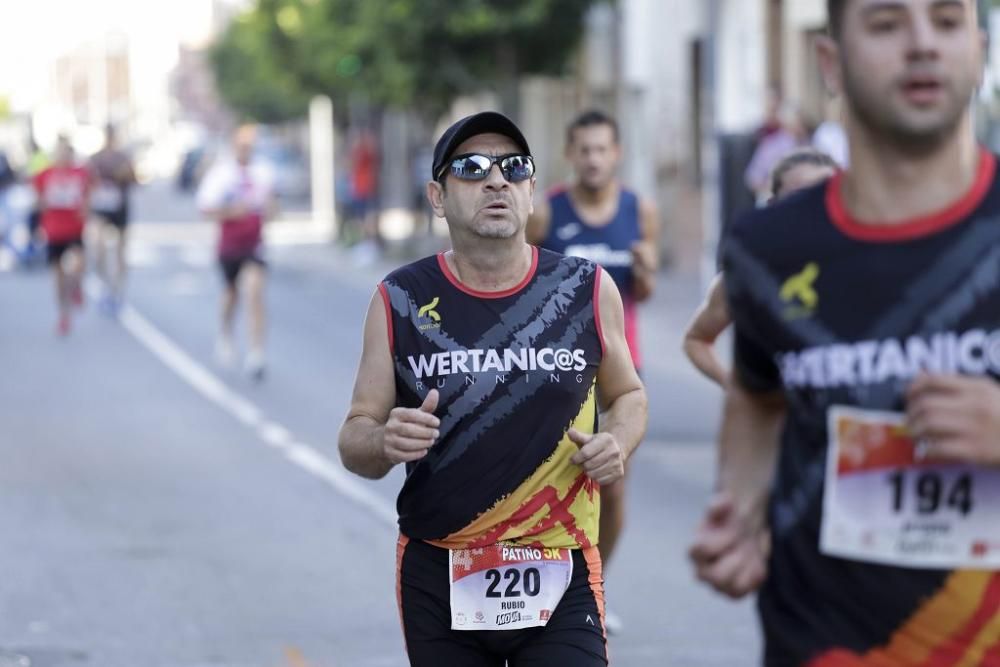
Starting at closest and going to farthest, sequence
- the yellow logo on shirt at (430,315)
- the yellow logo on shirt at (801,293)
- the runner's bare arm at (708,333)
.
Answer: the yellow logo on shirt at (801,293)
the yellow logo on shirt at (430,315)
the runner's bare arm at (708,333)

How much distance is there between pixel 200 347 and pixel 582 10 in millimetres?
12220

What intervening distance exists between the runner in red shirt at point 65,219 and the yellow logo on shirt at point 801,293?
62.7ft

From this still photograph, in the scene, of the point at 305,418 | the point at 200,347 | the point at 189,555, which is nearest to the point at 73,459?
the point at 305,418

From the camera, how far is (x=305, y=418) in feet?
48.3

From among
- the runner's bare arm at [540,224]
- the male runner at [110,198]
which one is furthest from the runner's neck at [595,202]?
the male runner at [110,198]

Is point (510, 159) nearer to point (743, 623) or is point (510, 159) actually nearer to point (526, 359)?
point (526, 359)

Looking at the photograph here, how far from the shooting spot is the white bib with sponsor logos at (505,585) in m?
4.60

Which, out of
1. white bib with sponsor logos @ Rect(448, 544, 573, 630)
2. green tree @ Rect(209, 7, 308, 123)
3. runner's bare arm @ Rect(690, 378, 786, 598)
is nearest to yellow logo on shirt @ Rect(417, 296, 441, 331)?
white bib with sponsor logos @ Rect(448, 544, 573, 630)

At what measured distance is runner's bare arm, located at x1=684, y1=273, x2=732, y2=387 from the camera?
5574mm

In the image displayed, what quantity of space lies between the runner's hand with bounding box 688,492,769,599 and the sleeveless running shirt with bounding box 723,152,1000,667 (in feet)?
Answer: 0.18

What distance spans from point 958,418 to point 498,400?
202 centimetres

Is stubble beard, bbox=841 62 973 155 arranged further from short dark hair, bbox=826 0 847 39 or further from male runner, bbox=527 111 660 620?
male runner, bbox=527 111 660 620

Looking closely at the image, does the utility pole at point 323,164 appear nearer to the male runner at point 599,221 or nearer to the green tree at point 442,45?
the green tree at point 442,45

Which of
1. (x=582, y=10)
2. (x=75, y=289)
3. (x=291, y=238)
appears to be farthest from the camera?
(x=291, y=238)
